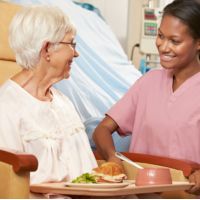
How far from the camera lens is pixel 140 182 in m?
0.90

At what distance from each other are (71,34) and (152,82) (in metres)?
0.49

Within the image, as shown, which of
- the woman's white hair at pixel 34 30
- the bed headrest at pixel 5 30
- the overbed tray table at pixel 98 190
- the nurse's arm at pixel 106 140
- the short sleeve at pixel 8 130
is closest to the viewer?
the overbed tray table at pixel 98 190

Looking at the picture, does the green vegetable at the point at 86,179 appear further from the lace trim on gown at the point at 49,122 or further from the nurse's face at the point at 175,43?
the nurse's face at the point at 175,43

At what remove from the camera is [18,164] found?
79 centimetres

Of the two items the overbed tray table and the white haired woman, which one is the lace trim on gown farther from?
the overbed tray table

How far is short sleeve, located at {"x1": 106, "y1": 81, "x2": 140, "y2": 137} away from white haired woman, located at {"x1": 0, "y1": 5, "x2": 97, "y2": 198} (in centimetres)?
29

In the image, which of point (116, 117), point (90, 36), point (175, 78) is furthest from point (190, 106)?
point (90, 36)

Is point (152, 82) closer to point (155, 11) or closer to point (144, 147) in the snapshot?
point (144, 147)

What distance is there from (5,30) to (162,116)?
1.04 metres

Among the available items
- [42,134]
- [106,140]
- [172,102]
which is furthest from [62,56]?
[172,102]

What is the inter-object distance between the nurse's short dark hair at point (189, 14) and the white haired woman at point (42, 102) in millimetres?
448

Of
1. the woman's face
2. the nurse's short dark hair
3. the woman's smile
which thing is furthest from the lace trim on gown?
the nurse's short dark hair

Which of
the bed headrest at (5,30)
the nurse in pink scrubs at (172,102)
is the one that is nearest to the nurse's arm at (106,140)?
the nurse in pink scrubs at (172,102)

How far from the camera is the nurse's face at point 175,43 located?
4.22ft
